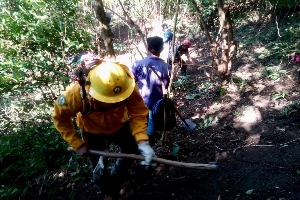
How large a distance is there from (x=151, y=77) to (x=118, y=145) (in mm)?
1224

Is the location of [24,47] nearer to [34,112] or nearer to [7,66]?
[7,66]

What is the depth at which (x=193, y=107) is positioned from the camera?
6.30m

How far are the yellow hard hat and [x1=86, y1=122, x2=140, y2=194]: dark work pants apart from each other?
79cm

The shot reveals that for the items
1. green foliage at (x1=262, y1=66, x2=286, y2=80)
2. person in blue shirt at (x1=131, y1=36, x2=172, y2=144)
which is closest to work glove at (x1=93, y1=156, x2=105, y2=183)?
person in blue shirt at (x1=131, y1=36, x2=172, y2=144)

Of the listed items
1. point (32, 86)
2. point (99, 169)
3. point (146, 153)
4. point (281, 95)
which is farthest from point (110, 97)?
point (281, 95)

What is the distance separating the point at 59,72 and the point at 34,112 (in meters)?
1.60

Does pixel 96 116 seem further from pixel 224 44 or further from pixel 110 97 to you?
pixel 224 44

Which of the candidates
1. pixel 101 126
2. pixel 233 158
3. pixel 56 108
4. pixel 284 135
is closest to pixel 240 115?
pixel 284 135

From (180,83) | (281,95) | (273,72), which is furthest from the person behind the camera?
(180,83)

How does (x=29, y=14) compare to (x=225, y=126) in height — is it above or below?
above

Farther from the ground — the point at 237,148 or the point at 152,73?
the point at 152,73

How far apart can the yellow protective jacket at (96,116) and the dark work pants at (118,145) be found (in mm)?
121

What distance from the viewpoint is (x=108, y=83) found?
265 centimetres

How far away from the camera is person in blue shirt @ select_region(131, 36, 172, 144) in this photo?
418cm
